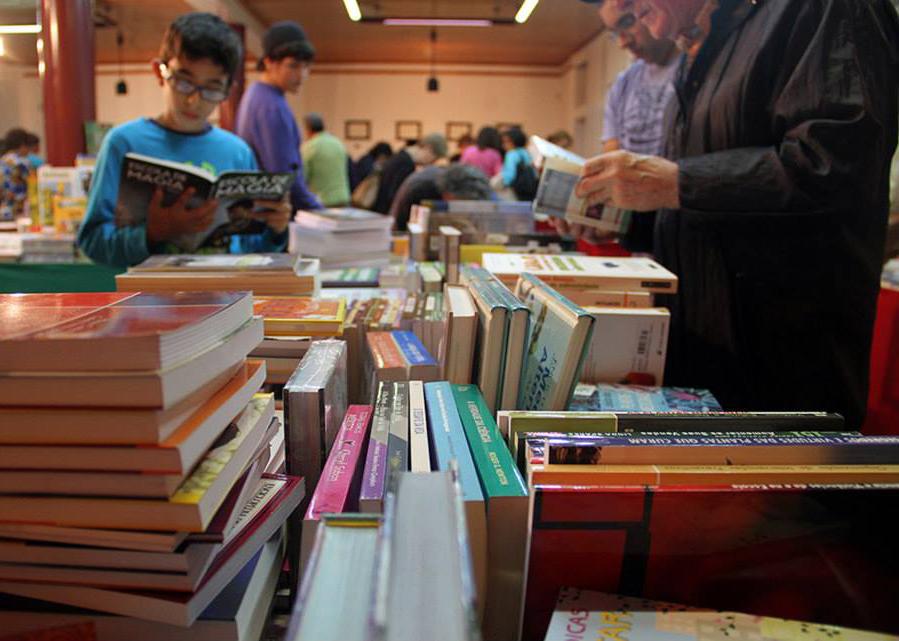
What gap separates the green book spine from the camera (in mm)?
622

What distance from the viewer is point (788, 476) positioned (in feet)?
2.00

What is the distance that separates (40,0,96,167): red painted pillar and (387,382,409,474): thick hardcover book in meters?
4.33

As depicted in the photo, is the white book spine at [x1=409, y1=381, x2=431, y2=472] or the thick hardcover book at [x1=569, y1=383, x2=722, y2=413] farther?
the thick hardcover book at [x1=569, y1=383, x2=722, y2=413]

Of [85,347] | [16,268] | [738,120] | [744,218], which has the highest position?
[738,120]

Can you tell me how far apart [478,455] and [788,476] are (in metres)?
0.31

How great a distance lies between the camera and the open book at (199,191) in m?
1.65

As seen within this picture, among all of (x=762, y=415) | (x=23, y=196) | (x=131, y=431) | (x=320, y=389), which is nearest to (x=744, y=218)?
(x=762, y=415)

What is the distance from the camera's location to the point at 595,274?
4.26ft

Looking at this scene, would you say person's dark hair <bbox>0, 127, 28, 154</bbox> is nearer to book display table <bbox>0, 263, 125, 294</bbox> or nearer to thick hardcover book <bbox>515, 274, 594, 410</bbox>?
book display table <bbox>0, 263, 125, 294</bbox>

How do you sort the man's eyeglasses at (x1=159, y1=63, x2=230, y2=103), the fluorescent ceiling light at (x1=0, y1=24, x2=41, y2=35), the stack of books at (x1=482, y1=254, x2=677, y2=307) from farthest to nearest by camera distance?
1. the man's eyeglasses at (x1=159, y1=63, x2=230, y2=103)
2. the fluorescent ceiling light at (x1=0, y1=24, x2=41, y2=35)
3. the stack of books at (x1=482, y1=254, x2=677, y2=307)

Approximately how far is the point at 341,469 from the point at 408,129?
12.4 meters

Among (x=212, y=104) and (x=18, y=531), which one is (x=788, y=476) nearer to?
(x=18, y=531)

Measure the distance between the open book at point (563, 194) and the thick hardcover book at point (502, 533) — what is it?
1.01 meters

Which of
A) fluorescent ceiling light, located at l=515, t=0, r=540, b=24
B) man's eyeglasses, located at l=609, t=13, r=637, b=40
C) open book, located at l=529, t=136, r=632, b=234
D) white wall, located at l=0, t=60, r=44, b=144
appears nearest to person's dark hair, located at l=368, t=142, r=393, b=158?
white wall, located at l=0, t=60, r=44, b=144
